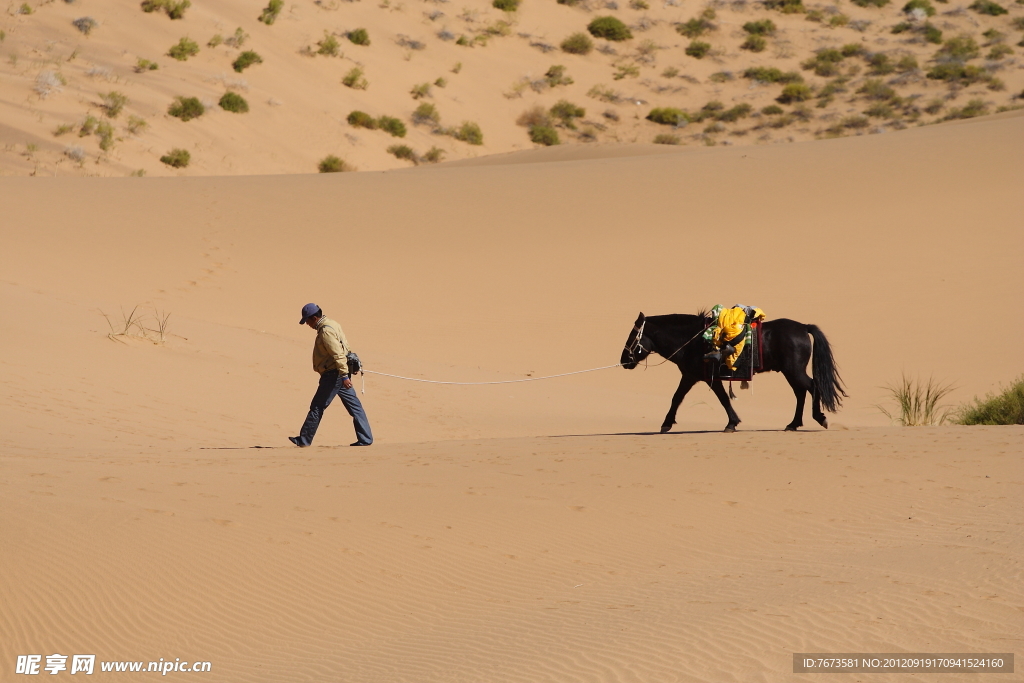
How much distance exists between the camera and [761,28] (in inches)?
2217

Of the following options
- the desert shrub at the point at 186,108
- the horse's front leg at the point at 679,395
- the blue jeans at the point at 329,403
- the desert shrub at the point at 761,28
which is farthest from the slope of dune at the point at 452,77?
the horse's front leg at the point at 679,395

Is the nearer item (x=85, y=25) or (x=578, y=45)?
(x=85, y=25)

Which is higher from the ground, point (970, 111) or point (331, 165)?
point (970, 111)

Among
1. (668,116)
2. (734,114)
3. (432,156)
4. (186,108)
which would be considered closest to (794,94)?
(734,114)

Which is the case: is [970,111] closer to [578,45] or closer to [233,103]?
[578,45]

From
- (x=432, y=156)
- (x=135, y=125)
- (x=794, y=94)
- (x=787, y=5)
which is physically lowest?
(x=135, y=125)

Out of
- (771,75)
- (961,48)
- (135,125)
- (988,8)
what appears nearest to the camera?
(135,125)

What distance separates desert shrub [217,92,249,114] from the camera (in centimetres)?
4203

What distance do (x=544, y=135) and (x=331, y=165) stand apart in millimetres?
10759

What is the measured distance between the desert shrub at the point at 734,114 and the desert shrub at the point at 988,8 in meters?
17.7

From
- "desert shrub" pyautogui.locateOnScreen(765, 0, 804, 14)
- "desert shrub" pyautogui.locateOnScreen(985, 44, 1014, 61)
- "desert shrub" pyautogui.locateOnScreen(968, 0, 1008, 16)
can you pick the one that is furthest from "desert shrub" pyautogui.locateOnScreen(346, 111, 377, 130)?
"desert shrub" pyautogui.locateOnScreen(968, 0, 1008, 16)

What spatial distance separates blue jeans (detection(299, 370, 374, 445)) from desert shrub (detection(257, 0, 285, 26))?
4180 cm

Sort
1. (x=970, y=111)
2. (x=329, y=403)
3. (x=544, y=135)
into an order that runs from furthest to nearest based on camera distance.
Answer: (x=544, y=135) → (x=970, y=111) → (x=329, y=403)

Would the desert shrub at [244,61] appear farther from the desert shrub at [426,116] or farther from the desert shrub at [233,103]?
the desert shrub at [426,116]
